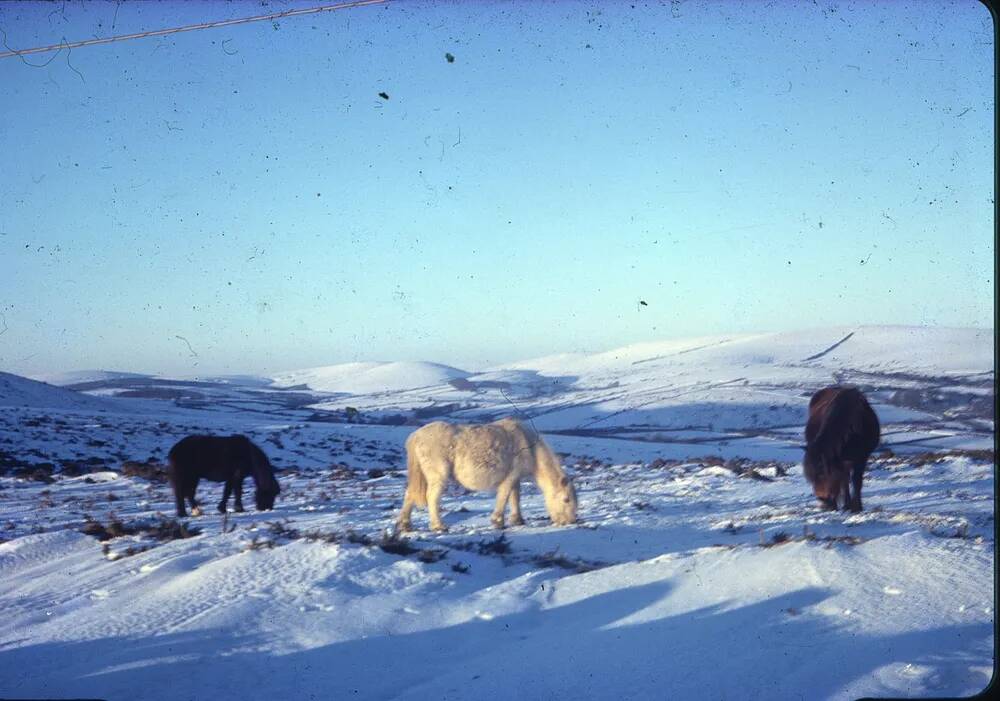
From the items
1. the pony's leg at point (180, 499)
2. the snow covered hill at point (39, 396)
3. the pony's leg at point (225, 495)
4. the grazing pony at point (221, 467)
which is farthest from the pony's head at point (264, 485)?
the snow covered hill at point (39, 396)

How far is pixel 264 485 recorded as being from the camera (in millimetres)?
10594

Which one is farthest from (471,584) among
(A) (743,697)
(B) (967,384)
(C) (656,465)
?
(C) (656,465)

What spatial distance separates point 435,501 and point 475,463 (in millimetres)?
664

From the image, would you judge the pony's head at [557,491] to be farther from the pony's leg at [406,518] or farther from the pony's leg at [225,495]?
the pony's leg at [225,495]

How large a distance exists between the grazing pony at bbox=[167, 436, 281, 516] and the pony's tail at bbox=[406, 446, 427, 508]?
116 inches

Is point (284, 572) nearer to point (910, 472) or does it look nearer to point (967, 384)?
point (967, 384)

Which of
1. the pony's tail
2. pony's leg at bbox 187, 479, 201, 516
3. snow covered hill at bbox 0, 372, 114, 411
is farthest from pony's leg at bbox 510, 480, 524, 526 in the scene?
snow covered hill at bbox 0, 372, 114, 411

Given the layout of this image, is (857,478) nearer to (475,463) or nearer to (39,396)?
(475,463)

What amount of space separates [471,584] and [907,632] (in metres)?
2.84

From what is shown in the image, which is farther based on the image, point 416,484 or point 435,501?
point 416,484

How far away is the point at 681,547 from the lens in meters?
6.07

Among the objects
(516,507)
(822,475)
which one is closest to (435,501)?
(516,507)

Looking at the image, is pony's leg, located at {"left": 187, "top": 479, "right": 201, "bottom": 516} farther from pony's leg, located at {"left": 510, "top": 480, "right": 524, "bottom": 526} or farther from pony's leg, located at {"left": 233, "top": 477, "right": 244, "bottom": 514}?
pony's leg, located at {"left": 510, "top": 480, "right": 524, "bottom": 526}

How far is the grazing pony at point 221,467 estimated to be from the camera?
10.5 meters
